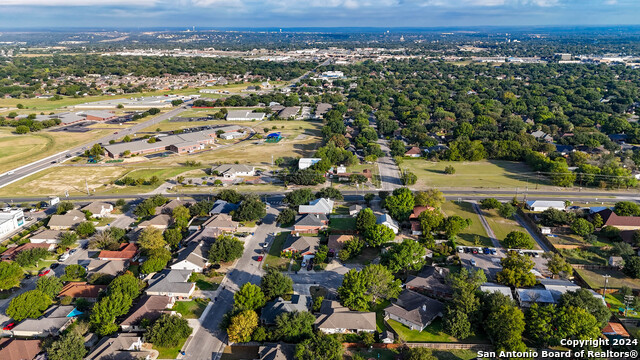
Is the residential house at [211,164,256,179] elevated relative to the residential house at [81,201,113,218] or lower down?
elevated

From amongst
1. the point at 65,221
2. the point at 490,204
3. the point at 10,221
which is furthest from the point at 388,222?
the point at 10,221

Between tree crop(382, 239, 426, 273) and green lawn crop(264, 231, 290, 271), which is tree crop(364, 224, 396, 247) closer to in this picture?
tree crop(382, 239, 426, 273)

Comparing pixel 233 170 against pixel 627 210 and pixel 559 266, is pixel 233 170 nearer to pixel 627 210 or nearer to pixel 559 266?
pixel 559 266

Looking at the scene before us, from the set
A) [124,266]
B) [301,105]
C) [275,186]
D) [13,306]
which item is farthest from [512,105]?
[13,306]

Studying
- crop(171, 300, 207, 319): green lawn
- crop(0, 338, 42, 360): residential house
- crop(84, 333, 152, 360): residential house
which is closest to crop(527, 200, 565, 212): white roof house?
crop(171, 300, 207, 319): green lawn

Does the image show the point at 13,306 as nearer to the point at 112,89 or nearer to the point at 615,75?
the point at 112,89

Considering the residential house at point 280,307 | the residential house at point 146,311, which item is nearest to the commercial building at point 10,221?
the residential house at point 146,311
